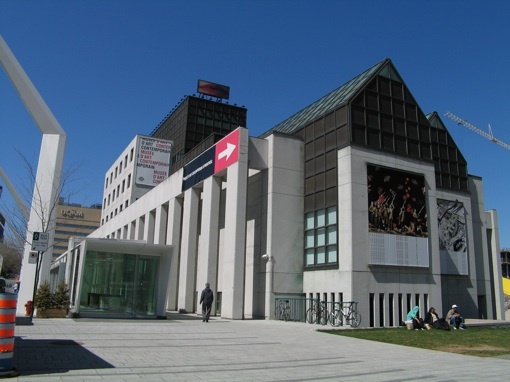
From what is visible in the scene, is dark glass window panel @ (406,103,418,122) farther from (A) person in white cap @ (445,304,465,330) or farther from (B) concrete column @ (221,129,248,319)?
(A) person in white cap @ (445,304,465,330)

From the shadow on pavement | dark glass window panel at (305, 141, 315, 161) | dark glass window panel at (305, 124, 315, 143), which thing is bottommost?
the shadow on pavement

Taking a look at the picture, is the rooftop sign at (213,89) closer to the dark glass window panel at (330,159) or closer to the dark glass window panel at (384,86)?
the dark glass window panel at (384,86)

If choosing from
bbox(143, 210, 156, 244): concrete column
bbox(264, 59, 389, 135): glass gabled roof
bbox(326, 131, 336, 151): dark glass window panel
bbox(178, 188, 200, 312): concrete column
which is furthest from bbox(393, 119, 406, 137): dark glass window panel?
bbox(143, 210, 156, 244): concrete column

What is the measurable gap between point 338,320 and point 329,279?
7.71 feet

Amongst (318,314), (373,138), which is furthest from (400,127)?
(318,314)

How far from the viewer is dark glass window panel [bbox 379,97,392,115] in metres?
26.3

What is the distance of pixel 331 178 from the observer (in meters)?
24.9

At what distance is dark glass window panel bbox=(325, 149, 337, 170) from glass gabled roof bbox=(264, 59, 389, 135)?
2.62m

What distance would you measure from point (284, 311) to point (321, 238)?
4328 millimetres

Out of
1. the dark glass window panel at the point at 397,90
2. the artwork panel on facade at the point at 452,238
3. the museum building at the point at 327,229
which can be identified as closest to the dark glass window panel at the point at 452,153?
the museum building at the point at 327,229

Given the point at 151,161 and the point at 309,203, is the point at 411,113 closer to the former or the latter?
the point at 309,203

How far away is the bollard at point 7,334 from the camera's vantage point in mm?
7328

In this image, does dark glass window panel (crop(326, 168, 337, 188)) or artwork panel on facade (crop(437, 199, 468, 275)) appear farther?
artwork panel on facade (crop(437, 199, 468, 275))

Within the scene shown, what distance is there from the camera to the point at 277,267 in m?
25.2
